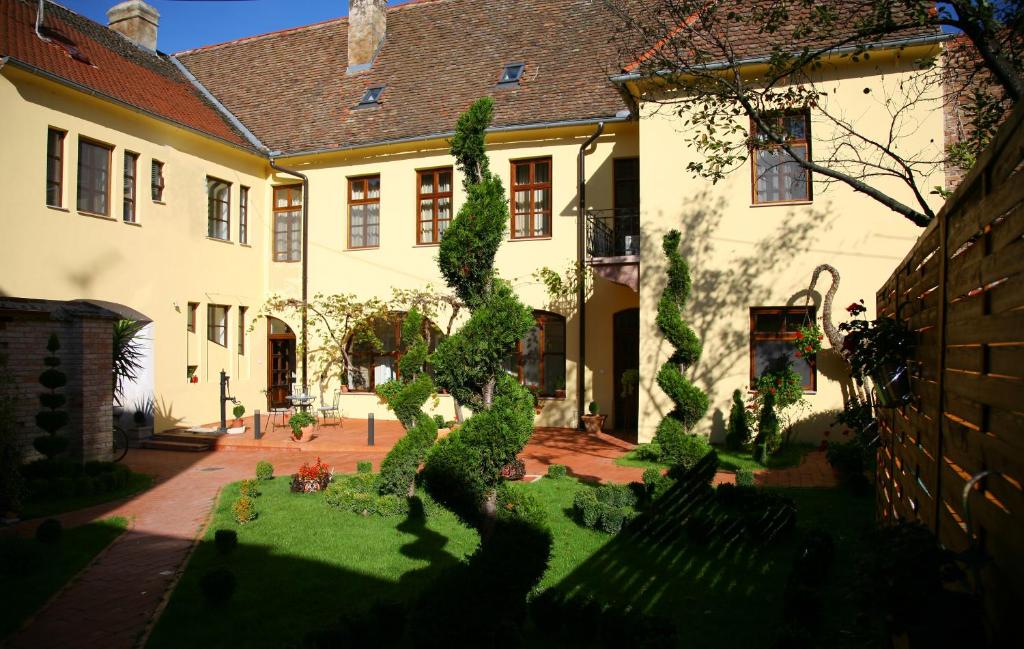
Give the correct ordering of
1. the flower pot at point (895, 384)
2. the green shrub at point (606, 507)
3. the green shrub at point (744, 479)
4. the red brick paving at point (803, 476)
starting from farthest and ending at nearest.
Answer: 1. the red brick paving at point (803, 476)
2. the green shrub at point (744, 479)
3. the green shrub at point (606, 507)
4. the flower pot at point (895, 384)

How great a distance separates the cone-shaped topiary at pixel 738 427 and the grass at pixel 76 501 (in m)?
9.63

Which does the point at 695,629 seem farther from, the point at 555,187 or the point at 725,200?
the point at 555,187

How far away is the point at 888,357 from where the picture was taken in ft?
15.2

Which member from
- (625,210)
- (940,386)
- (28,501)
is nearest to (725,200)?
(625,210)

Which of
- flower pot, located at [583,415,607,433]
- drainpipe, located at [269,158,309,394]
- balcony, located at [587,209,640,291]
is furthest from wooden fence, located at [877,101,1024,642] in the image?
drainpipe, located at [269,158,309,394]

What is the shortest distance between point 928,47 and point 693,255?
5.11 m

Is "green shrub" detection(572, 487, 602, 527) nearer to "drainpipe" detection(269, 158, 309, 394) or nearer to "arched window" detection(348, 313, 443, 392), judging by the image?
"arched window" detection(348, 313, 443, 392)

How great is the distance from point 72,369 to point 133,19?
43.6 ft

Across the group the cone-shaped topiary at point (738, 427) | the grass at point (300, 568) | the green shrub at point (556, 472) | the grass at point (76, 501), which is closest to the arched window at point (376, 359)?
the grass at point (76, 501)

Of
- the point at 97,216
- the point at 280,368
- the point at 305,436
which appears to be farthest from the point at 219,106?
the point at 305,436

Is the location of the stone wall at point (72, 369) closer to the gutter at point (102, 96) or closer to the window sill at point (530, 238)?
the gutter at point (102, 96)

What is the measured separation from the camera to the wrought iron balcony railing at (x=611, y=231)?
1555 centimetres

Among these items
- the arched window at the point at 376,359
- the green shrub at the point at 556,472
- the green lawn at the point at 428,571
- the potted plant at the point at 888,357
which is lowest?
the green lawn at the point at 428,571

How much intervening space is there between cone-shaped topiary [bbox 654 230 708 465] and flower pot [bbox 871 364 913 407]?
665 cm
